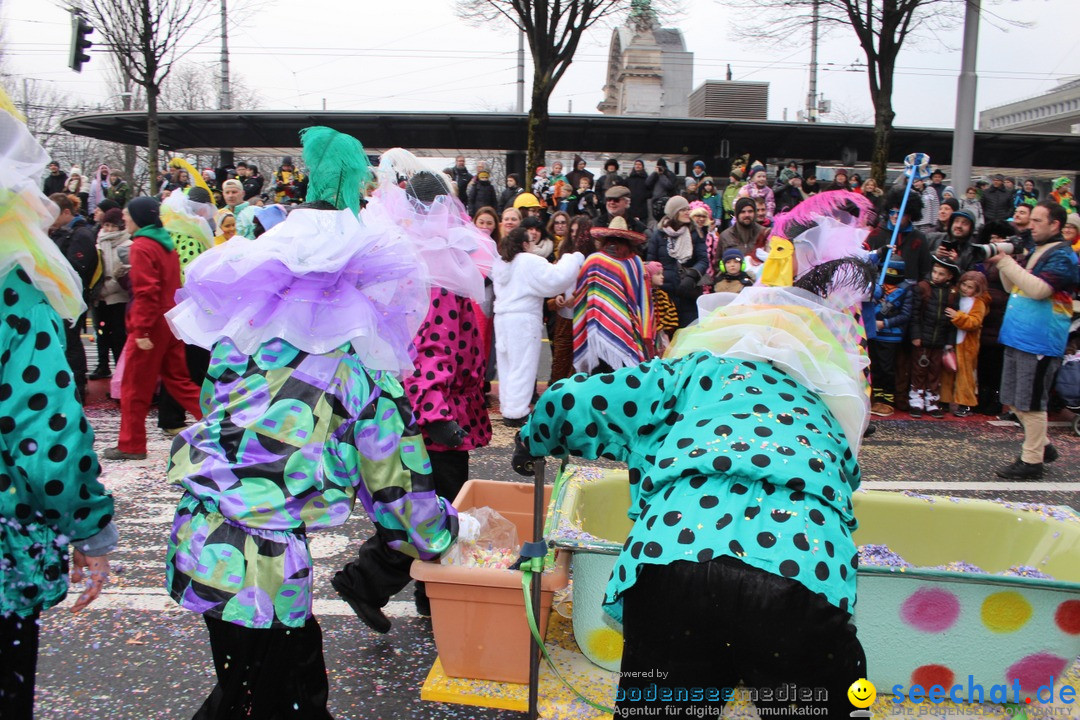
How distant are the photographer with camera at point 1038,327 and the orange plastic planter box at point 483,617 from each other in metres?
4.80

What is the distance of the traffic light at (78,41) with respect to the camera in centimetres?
1424

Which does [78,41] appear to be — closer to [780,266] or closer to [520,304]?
[520,304]

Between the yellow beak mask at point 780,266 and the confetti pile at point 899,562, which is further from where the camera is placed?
the confetti pile at point 899,562

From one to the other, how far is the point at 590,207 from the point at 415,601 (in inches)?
410

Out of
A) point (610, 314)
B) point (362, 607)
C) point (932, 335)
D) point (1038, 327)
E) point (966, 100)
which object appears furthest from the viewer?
point (966, 100)

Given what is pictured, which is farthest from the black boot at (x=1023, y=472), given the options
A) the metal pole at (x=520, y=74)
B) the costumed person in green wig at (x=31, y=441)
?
the metal pole at (x=520, y=74)

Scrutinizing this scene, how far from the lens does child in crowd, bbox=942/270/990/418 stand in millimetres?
8539

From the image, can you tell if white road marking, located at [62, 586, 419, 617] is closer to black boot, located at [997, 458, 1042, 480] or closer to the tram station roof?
black boot, located at [997, 458, 1042, 480]

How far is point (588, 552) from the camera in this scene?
10.1 ft

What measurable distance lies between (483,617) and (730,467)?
1657 mm

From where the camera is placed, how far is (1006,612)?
9.70ft

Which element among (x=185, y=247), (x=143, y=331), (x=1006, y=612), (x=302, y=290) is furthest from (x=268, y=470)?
(x=185, y=247)

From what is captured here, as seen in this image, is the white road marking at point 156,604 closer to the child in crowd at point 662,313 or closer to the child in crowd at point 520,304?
the child in crowd at point 520,304

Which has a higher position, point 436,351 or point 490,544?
→ point 436,351
